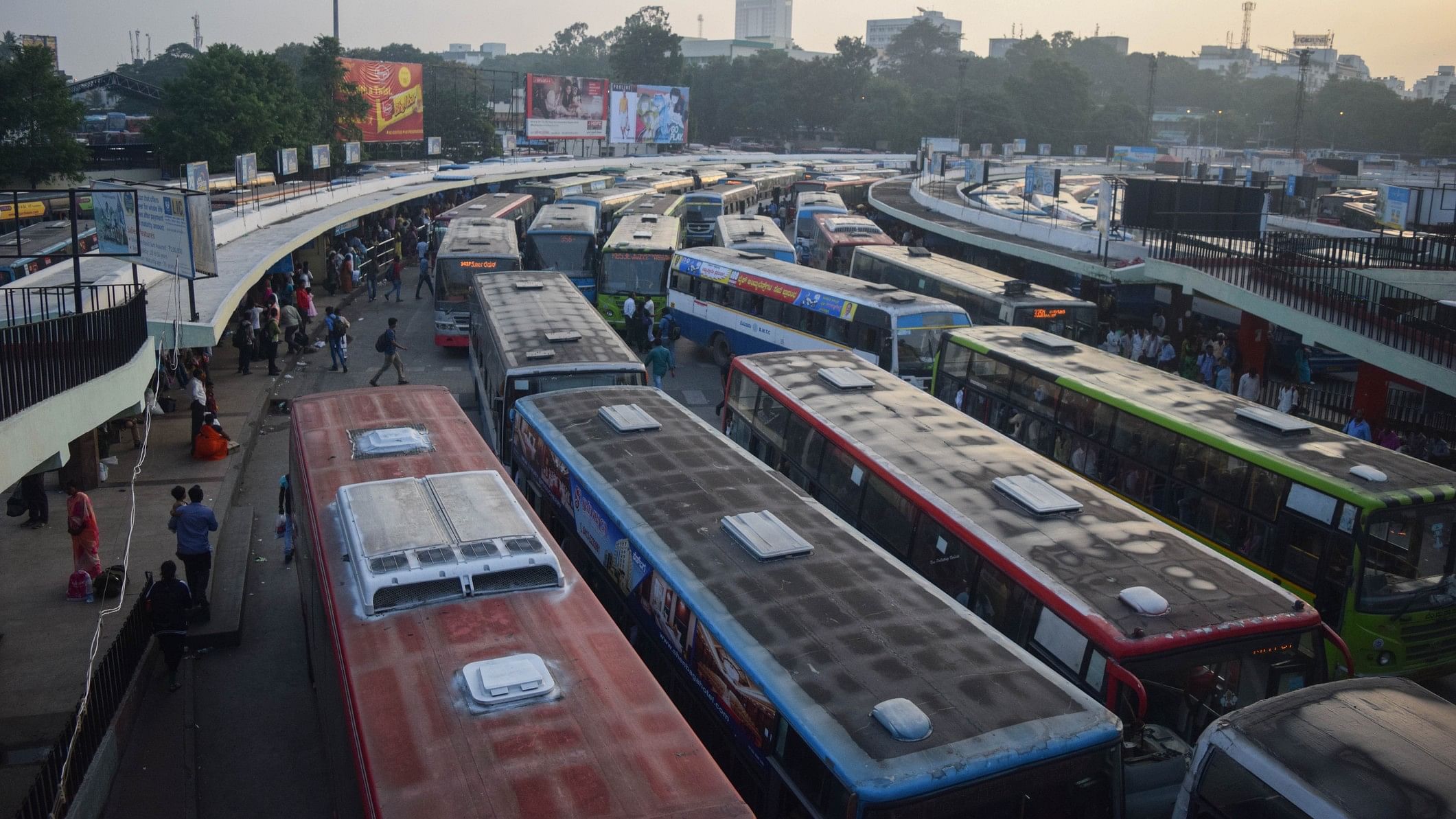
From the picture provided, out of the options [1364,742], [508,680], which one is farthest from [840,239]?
[508,680]

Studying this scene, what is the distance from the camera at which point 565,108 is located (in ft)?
220

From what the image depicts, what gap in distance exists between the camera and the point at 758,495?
9719 mm

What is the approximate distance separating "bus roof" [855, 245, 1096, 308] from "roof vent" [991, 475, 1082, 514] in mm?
10282

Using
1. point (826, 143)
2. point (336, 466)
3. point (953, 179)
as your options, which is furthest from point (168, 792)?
point (826, 143)

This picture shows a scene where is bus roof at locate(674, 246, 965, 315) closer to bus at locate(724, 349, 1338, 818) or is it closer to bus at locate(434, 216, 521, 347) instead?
bus at locate(434, 216, 521, 347)

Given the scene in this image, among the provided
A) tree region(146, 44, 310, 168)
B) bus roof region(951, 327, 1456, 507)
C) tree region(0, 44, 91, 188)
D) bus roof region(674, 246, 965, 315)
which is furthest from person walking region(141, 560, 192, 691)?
tree region(146, 44, 310, 168)

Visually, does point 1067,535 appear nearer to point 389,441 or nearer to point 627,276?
point 389,441

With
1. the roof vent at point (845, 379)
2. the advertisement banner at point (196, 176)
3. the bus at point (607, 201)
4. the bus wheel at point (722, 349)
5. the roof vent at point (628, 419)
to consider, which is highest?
the advertisement banner at point (196, 176)

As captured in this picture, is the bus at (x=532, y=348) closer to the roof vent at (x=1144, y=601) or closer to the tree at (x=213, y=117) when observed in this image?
the roof vent at (x=1144, y=601)

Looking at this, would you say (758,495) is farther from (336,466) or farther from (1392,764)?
(1392,764)

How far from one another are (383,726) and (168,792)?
13.1 ft

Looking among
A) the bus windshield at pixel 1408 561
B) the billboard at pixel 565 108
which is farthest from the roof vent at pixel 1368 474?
the billboard at pixel 565 108

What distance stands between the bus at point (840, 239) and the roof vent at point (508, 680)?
71.0 feet

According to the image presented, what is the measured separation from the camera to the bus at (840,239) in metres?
29.8
